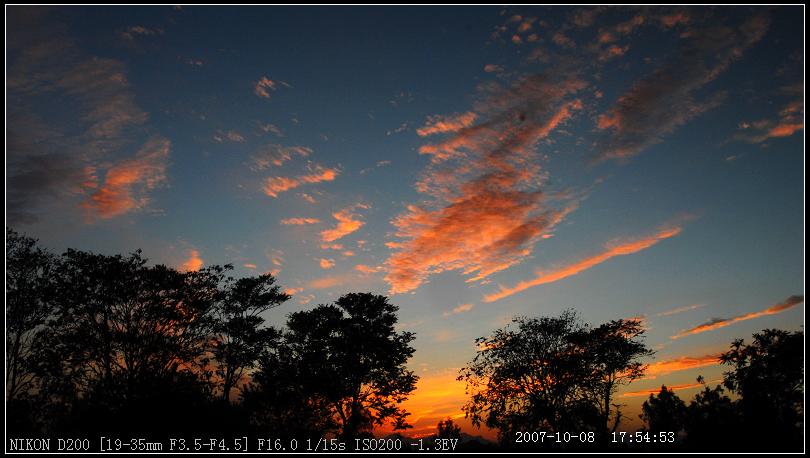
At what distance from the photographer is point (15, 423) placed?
87.1 feet

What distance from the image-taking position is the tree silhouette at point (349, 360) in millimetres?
40250

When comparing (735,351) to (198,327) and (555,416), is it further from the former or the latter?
(198,327)

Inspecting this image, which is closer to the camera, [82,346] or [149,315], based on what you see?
[82,346]

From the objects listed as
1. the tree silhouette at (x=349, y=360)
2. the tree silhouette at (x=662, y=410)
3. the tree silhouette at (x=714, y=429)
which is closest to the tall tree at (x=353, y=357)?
the tree silhouette at (x=349, y=360)

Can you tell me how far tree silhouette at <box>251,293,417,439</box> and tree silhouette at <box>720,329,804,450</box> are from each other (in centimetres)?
2589

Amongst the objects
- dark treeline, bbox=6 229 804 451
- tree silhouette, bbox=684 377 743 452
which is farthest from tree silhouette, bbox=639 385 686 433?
tree silhouette, bbox=684 377 743 452

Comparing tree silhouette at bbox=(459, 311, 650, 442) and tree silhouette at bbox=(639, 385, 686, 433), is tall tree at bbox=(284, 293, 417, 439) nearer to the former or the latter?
tree silhouette at bbox=(459, 311, 650, 442)

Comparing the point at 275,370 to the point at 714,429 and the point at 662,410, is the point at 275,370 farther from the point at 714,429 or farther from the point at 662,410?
the point at 662,410

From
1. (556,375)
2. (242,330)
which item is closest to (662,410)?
(556,375)

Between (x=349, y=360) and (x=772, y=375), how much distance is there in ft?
110

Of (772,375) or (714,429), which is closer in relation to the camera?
(714,429)

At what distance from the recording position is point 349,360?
40.4m

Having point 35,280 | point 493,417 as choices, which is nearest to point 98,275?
point 35,280

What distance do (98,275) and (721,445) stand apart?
42.2m
